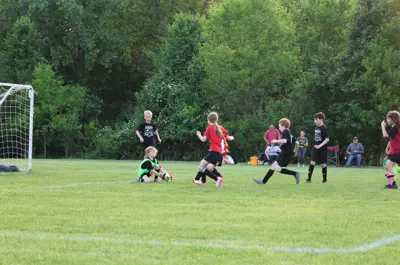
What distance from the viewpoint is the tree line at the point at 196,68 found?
134 feet

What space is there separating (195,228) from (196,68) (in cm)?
4161

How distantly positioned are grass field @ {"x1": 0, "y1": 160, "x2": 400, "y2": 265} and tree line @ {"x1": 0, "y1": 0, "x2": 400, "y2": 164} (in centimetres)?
2843

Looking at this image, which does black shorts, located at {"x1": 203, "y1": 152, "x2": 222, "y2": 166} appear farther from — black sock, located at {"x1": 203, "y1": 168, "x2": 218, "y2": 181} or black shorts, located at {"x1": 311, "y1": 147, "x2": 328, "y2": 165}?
black shorts, located at {"x1": 311, "y1": 147, "x2": 328, "y2": 165}

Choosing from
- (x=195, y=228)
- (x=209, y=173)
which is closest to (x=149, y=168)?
(x=209, y=173)

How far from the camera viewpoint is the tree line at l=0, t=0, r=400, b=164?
40.8m

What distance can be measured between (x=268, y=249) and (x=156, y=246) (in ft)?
3.44

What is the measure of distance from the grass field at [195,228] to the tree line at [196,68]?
28.4 metres

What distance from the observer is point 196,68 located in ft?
161

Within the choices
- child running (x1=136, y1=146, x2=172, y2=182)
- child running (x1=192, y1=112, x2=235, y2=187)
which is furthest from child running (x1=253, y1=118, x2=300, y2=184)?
child running (x1=136, y1=146, x2=172, y2=182)

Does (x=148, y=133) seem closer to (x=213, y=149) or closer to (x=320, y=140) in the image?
(x=213, y=149)

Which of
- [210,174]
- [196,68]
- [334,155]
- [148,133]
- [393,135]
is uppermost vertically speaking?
[196,68]

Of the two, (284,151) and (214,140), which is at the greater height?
(214,140)

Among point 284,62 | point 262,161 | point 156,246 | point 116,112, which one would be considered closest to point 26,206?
point 156,246

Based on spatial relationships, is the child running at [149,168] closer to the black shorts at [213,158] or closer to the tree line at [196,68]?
the black shorts at [213,158]
